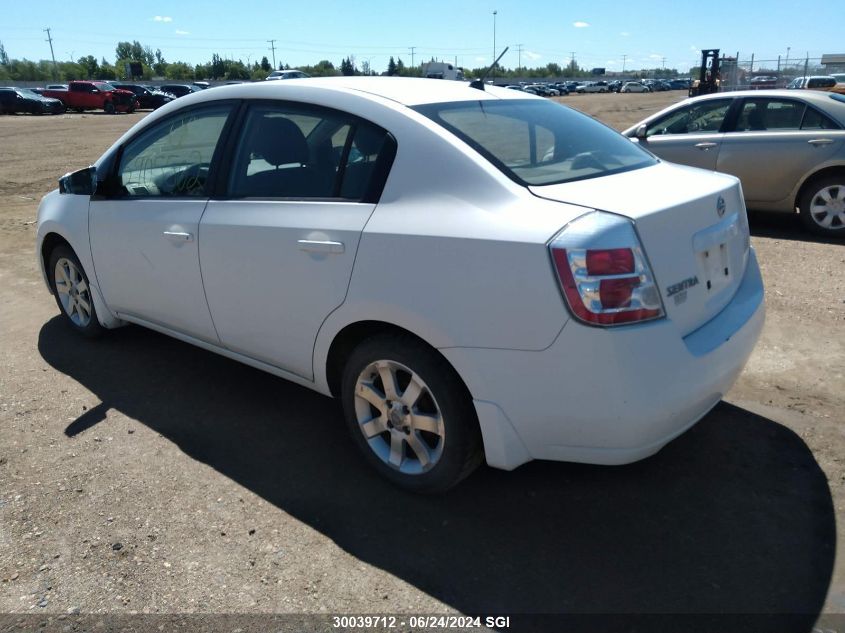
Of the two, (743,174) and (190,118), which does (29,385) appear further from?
(743,174)

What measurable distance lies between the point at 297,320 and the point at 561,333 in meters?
1.37

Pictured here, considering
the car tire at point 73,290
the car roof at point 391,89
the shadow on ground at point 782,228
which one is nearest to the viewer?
the car roof at point 391,89

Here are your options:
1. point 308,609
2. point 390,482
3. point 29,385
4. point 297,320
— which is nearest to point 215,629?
point 308,609

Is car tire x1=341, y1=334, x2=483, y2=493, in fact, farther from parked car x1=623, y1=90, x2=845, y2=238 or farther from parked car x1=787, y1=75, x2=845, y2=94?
parked car x1=787, y1=75, x2=845, y2=94

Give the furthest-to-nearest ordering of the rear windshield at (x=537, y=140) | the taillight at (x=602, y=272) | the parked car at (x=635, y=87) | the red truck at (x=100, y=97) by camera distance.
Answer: the parked car at (x=635, y=87), the red truck at (x=100, y=97), the rear windshield at (x=537, y=140), the taillight at (x=602, y=272)

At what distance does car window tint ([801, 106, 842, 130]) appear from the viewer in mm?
7671

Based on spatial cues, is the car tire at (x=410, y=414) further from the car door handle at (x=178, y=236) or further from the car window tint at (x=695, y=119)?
the car window tint at (x=695, y=119)

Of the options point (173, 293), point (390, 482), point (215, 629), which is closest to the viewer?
point (215, 629)

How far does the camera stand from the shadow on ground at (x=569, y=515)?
2600mm

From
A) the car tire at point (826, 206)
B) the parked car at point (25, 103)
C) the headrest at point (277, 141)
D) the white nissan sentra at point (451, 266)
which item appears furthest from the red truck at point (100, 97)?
the headrest at point (277, 141)

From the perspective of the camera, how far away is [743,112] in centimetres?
825

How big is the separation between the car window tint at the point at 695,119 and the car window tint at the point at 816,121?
86 centimetres

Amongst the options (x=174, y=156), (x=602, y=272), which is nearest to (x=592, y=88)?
(x=174, y=156)

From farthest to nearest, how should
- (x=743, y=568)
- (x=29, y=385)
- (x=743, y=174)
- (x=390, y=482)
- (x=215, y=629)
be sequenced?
(x=743, y=174), (x=29, y=385), (x=390, y=482), (x=743, y=568), (x=215, y=629)
